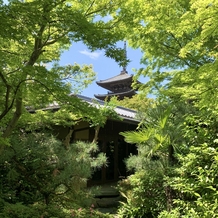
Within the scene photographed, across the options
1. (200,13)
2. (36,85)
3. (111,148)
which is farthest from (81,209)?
(111,148)

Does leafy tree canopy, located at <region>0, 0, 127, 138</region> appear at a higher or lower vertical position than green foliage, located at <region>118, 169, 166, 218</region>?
higher

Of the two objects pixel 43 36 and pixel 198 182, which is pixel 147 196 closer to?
pixel 198 182

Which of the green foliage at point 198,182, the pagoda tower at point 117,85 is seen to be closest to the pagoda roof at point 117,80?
the pagoda tower at point 117,85

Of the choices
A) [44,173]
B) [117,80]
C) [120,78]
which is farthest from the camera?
[120,78]

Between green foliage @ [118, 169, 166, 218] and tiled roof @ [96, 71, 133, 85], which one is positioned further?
tiled roof @ [96, 71, 133, 85]

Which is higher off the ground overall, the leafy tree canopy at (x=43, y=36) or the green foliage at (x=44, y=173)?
the leafy tree canopy at (x=43, y=36)

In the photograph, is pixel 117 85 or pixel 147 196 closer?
pixel 147 196

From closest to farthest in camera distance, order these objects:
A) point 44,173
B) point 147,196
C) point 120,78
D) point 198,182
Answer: point 198,182 → point 147,196 → point 44,173 → point 120,78

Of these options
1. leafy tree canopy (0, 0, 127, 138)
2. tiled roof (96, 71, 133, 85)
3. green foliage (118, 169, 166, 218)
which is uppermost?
tiled roof (96, 71, 133, 85)

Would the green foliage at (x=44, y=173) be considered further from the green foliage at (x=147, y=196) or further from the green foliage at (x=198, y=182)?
the green foliage at (x=198, y=182)

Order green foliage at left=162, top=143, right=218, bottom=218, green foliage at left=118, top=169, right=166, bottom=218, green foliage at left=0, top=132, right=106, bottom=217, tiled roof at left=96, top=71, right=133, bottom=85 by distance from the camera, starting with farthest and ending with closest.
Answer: tiled roof at left=96, top=71, right=133, bottom=85 < green foliage at left=0, top=132, right=106, bottom=217 < green foliage at left=118, top=169, right=166, bottom=218 < green foliage at left=162, top=143, right=218, bottom=218

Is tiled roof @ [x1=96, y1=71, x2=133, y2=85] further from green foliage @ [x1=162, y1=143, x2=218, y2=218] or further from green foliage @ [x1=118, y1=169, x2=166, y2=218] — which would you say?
green foliage @ [x1=162, y1=143, x2=218, y2=218]

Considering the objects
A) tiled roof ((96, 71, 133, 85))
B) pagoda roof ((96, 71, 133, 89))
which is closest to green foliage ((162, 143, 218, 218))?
tiled roof ((96, 71, 133, 85))

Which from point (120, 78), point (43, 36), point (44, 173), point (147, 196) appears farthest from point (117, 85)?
point (43, 36)
